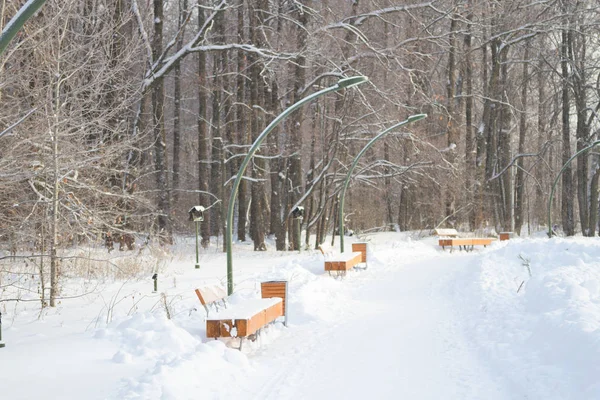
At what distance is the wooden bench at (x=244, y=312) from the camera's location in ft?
27.9

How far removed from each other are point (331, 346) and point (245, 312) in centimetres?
131

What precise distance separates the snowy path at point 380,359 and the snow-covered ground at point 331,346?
2 centimetres

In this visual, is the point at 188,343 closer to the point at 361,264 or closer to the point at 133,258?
the point at 133,258

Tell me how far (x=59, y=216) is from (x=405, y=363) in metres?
8.24

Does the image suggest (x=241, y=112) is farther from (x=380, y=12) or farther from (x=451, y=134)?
(x=451, y=134)

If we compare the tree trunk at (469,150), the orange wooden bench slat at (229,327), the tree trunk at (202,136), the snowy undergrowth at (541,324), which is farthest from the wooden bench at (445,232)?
the orange wooden bench slat at (229,327)

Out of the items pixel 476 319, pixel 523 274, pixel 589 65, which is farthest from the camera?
pixel 589 65

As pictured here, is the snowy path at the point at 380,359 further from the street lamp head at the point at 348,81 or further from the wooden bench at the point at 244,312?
the street lamp head at the point at 348,81

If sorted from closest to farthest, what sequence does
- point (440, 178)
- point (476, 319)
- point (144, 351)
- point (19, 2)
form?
point (144, 351), point (476, 319), point (19, 2), point (440, 178)

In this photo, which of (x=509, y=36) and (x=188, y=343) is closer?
(x=188, y=343)

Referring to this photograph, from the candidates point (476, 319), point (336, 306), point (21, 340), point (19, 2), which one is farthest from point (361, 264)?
point (21, 340)

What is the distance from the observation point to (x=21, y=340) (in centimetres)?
877

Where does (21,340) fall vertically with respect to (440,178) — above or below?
below

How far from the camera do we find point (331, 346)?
918 centimetres
